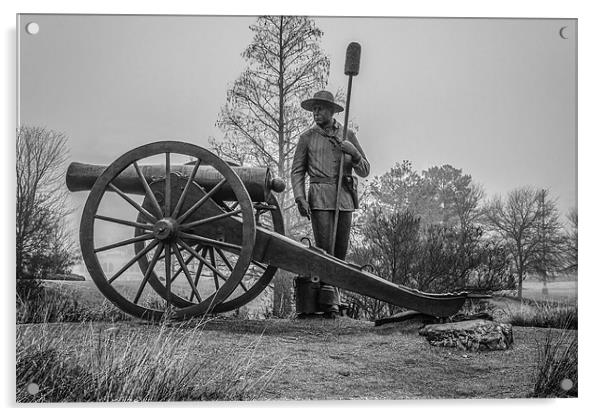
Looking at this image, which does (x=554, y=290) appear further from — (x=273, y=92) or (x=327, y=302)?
(x=273, y=92)

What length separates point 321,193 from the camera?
6.74 metres

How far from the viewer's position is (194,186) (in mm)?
6434

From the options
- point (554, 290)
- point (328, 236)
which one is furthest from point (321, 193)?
point (554, 290)

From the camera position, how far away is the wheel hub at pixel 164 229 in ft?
20.2

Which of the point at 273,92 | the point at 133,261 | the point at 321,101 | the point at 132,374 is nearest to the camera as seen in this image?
the point at 132,374

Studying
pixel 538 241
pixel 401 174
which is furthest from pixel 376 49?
pixel 538 241

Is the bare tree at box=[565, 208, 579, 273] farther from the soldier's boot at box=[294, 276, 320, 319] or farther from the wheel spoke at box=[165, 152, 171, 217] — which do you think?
the wheel spoke at box=[165, 152, 171, 217]

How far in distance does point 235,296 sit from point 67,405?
6.43ft

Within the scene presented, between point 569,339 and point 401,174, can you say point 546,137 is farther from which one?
point 569,339

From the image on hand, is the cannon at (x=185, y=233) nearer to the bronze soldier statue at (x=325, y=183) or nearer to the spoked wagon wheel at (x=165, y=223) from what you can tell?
the spoked wagon wheel at (x=165, y=223)

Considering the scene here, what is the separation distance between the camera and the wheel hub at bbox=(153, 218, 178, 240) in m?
6.16

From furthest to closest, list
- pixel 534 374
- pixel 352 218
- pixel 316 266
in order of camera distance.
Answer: pixel 352 218 < pixel 316 266 < pixel 534 374

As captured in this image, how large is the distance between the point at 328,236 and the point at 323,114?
1.01 metres

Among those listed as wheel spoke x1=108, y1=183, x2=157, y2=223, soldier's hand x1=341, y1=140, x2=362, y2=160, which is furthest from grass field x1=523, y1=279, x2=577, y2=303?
wheel spoke x1=108, y1=183, x2=157, y2=223
